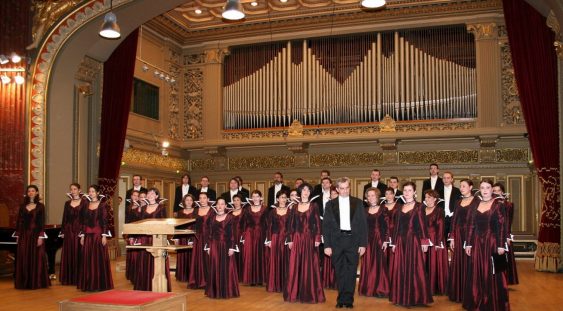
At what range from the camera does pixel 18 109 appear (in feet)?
32.7

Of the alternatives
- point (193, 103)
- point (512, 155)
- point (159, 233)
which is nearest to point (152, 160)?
point (193, 103)

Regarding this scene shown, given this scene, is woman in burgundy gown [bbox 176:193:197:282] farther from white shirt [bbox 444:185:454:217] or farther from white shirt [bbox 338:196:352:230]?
white shirt [bbox 444:185:454:217]

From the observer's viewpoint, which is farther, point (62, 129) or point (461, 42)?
point (461, 42)

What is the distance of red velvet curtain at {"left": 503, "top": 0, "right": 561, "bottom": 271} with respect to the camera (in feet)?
33.0

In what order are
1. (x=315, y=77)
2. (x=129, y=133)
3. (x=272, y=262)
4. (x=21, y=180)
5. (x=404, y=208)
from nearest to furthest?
1. (x=404, y=208)
2. (x=272, y=262)
3. (x=21, y=180)
4. (x=129, y=133)
5. (x=315, y=77)

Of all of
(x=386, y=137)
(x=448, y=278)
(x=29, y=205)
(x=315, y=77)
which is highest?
(x=315, y=77)

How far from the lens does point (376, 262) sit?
7.96 m

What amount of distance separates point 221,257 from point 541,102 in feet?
20.4

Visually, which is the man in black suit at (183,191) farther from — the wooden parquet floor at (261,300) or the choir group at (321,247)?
the wooden parquet floor at (261,300)

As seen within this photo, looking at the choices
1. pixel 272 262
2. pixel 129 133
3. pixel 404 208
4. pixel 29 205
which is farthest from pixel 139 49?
pixel 404 208

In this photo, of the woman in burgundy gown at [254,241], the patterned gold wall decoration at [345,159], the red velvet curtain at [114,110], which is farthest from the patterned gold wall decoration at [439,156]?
the red velvet curtain at [114,110]

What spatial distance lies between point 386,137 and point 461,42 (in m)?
2.69

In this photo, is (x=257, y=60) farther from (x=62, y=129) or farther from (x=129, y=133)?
(x=62, y=129)

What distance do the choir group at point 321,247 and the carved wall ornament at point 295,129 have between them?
414 centimetres
